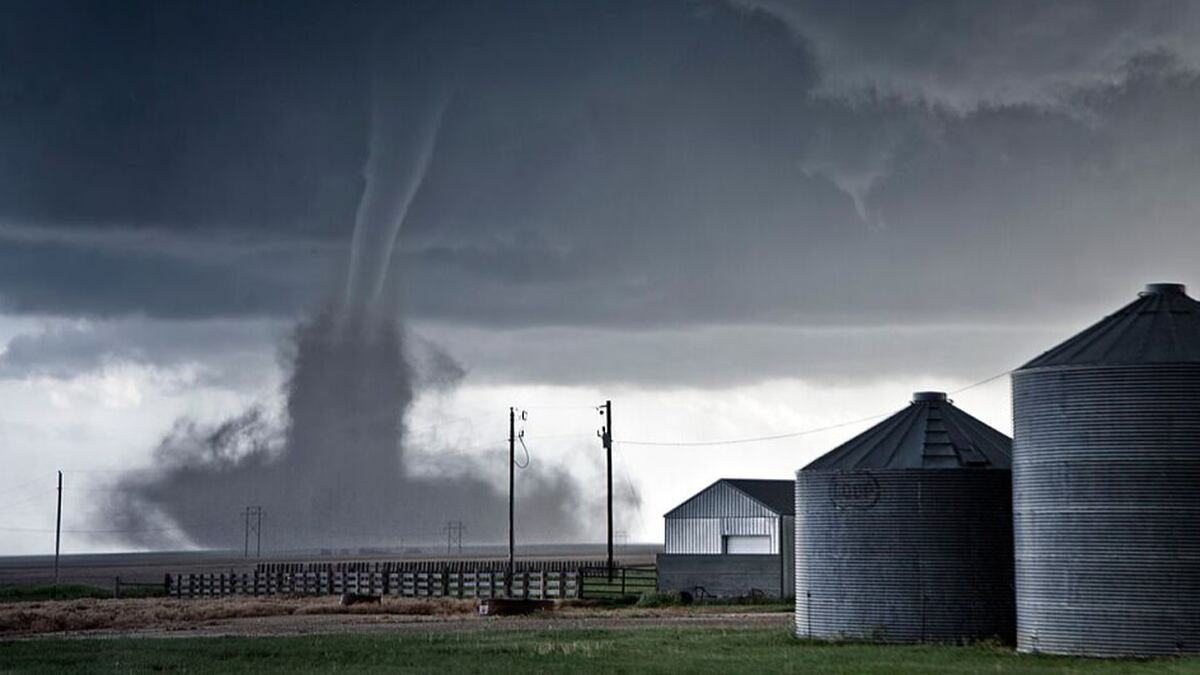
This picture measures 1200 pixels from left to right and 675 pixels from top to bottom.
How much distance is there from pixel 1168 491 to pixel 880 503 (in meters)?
8.08

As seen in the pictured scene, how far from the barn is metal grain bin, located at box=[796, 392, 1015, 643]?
28991mm

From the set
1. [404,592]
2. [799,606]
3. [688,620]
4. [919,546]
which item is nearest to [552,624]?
[688,620]

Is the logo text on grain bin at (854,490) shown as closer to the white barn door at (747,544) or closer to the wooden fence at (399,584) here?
the wooden fence at (399,584)

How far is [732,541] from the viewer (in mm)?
82375

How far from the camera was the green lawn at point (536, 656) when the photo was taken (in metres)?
33.7

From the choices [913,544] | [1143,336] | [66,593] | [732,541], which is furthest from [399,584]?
[1143,336]

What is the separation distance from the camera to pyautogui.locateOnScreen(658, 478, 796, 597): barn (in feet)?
236

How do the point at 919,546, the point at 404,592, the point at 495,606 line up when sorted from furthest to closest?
the point at 404,592, the point at 495,606, the point at 919,546

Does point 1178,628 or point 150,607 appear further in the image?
point 150,607

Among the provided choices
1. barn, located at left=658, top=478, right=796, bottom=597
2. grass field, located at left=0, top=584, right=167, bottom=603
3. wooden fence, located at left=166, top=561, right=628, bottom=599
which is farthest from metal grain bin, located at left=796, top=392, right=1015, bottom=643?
grass field, located at left=0, top=584, right=167, bottom=603

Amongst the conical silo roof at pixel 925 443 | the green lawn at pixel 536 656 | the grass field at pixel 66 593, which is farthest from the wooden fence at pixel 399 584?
the conical silo roof at pixel 925 443

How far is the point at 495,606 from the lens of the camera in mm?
64375

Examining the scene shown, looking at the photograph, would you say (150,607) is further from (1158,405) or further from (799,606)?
(1158,405)

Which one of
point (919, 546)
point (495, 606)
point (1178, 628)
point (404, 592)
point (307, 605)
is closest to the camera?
point (1178, 628)
